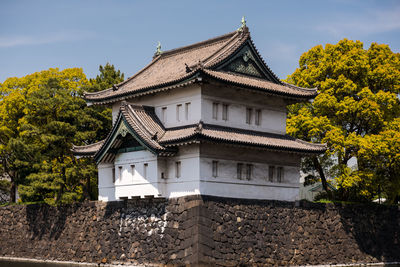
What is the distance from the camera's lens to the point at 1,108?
52000mm

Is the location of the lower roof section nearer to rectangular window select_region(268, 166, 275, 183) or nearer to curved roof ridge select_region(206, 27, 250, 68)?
rectangular window select_region(268, 166, 275, 183)

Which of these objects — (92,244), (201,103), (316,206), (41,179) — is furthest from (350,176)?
(41,179)

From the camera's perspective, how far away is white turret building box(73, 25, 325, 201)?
36.6 m

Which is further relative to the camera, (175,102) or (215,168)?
(175,102)

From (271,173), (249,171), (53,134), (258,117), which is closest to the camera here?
(249,171)

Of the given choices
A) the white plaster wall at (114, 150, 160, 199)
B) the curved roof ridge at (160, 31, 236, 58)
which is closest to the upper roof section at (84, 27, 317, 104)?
the curved roof ridge at (160, 31, 236, 58)

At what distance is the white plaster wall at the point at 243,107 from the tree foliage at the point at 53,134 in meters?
12.0

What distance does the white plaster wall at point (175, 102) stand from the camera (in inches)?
1484

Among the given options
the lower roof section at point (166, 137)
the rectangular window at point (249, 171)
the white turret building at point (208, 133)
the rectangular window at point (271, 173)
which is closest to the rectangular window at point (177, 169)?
the white turret building at point (208, 133)

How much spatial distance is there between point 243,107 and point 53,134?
14.2 metres

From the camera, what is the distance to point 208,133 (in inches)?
1419

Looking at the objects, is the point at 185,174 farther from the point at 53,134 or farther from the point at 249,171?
the point at 53,134

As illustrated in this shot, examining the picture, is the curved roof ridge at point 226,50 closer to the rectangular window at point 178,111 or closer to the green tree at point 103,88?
the rectangular window at point 178,111

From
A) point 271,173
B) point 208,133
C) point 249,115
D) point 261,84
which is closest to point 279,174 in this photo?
point 271,173
